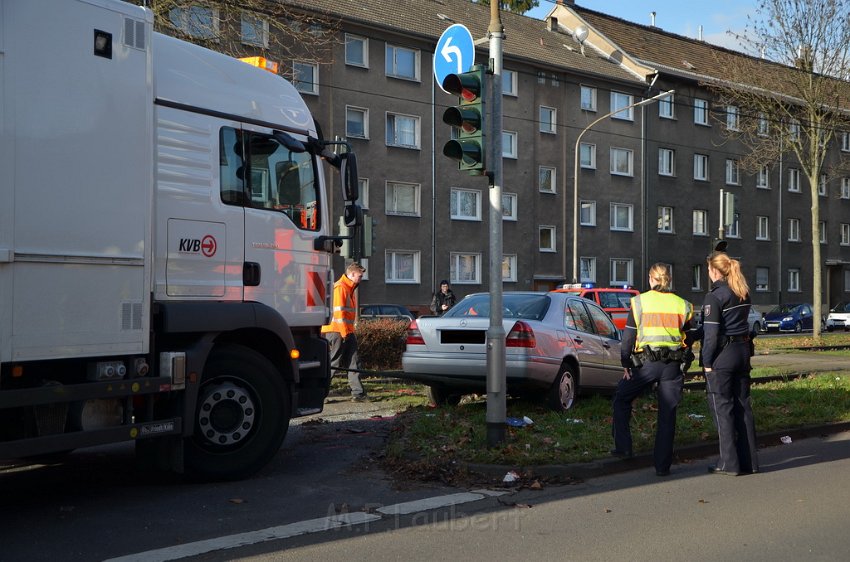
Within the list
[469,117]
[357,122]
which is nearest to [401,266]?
[357,122]

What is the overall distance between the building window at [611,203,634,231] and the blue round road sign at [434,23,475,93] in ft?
118

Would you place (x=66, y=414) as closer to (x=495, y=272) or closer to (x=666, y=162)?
(x=495, y=272)

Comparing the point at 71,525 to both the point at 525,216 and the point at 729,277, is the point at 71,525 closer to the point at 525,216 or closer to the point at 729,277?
the point at 729,277

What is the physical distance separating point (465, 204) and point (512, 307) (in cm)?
2727

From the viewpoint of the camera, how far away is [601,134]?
141 feet

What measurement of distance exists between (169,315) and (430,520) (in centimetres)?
245

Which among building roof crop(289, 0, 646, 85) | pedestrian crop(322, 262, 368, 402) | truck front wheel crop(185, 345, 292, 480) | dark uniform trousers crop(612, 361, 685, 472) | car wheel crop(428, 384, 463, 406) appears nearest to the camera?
truck front wheel crop(185, 345, 292, 480)

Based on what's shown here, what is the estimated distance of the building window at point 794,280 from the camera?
172 ft

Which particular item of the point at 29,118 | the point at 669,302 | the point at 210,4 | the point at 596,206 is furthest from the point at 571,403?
the point at 596,206

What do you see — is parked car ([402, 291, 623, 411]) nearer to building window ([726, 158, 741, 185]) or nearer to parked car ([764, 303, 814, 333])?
parked car ([764, 303, 814, 333])

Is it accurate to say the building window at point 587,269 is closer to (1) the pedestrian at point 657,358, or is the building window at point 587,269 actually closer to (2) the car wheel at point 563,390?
(2) the car wheel at point 563,390

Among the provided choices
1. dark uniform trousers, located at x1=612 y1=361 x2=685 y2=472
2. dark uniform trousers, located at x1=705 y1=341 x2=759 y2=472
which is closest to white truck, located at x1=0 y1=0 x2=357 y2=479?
dark uniform trousers, located at x1=612 y1=361 x2=685 y2=472

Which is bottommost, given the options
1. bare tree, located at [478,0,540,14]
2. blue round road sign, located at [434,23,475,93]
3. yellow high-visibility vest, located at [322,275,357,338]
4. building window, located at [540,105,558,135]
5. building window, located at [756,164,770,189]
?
yellow high-visibility vest, located at [322,275,357,338]

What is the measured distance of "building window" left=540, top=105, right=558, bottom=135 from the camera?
1615 inches
